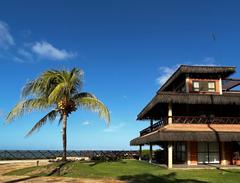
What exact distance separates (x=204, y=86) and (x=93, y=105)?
11981 millimetres

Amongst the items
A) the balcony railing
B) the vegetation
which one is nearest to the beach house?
the balcony railing

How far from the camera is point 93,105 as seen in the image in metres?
26.4

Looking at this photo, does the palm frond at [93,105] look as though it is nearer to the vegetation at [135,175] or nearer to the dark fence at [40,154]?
the vegetation at [135,175]

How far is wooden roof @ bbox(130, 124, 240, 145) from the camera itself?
27.3 metres

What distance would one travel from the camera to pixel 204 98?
97.0ft

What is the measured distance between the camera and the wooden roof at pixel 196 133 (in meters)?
27.3

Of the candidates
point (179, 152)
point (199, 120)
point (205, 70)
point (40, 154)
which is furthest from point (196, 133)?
point (40, 154)

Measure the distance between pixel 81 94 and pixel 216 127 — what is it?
11.4 meters

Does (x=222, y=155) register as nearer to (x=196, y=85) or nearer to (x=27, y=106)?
(x=196, y=85)

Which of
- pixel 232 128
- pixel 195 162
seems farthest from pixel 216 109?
pixel 195 162

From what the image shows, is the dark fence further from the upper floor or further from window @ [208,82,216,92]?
window @ [208,82,216,92]

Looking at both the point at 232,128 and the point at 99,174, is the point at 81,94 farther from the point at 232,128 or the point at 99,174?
the point at 232,128

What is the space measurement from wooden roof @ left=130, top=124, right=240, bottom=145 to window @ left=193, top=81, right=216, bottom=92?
4.47m

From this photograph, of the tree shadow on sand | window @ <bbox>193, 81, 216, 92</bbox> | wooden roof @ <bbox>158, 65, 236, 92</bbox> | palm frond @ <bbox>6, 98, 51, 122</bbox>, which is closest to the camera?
the tree shadow on sand
